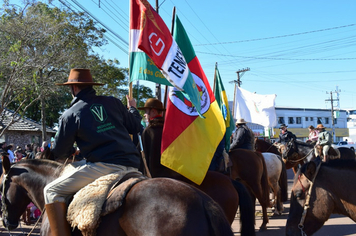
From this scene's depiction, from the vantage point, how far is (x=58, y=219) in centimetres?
333

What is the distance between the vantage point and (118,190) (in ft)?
10.4

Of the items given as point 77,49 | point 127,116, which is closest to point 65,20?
point 77,49

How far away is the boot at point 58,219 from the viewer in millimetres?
3293

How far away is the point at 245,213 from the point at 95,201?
1.88 metres

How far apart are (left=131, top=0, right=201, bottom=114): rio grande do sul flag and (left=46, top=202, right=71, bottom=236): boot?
88.0 inches

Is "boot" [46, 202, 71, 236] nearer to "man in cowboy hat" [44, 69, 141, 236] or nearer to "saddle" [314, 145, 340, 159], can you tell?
"man in cowboy hat" [44, 69, 141, 236]

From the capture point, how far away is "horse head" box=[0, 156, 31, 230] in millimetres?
4434

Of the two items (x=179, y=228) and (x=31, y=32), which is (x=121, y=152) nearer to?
(x=179, y=228)

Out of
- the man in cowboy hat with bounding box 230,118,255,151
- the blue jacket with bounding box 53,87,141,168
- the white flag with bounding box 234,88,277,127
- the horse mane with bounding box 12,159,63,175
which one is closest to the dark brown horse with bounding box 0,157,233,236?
the blue jacket with bounding box 53,87,141,168

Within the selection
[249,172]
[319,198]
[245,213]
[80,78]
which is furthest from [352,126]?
[80,78]

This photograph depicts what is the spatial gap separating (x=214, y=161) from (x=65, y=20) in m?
14.2

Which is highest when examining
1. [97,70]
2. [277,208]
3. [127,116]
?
[97,70]

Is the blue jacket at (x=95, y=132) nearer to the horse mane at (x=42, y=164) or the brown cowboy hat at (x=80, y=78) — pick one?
the brown cowboy hat at (x=80, y=78)

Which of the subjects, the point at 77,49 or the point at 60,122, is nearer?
the point at 60,122
